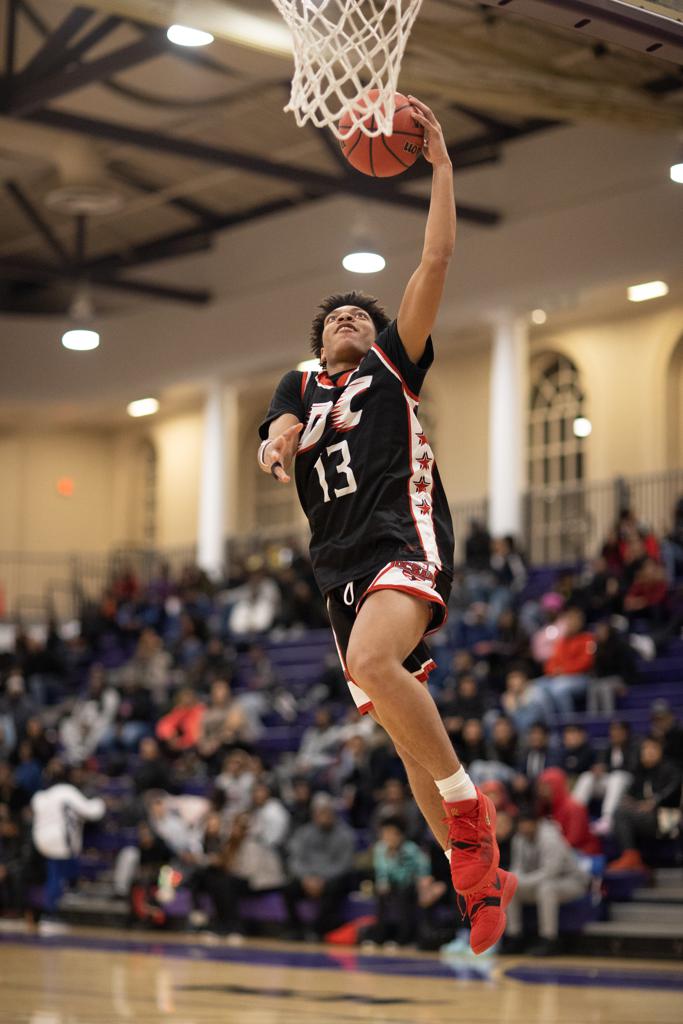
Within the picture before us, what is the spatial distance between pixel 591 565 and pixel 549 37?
6.13 metres

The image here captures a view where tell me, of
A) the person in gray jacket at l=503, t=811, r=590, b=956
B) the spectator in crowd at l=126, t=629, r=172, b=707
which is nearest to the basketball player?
the person in gray jacket at l=503, t=811, r=590, b=956

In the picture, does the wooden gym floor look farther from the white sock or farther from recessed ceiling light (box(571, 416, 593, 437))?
recessed ceiling light (box(571, 416, 593, 437))

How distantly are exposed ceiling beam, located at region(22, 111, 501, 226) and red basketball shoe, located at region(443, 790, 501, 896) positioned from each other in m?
14.2

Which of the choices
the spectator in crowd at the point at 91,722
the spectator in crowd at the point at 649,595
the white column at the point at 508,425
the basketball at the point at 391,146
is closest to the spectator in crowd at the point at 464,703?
the spectator in crowd at the point at 649,595

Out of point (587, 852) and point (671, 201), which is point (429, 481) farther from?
point (671, 201)

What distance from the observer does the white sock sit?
5312 millimetres

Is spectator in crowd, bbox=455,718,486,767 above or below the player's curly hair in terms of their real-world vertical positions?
below

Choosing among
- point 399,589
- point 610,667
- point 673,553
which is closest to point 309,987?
point 399,589

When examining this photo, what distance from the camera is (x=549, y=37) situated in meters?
15.2

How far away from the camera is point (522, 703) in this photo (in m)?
15.0

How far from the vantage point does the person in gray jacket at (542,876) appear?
12.1 m

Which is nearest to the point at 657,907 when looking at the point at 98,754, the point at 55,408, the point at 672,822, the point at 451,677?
the point at 672,822

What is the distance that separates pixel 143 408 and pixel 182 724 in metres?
11.3

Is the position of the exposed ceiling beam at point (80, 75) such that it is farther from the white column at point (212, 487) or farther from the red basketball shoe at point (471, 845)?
the red basketball shoe at point (471, 845)
